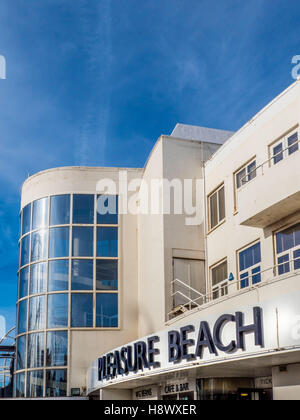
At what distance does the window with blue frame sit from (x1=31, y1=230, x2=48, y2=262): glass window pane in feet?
40.5

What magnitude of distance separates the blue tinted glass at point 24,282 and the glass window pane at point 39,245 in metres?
0.91

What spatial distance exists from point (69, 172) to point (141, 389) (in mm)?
12302

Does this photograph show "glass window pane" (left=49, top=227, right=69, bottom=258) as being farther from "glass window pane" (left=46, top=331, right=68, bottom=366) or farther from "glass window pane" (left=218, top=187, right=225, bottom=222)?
"glass window pane" (left=218, top=187, right=225, bottom=222)

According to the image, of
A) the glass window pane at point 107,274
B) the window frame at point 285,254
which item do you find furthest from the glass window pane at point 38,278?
the window frame at point 285,254

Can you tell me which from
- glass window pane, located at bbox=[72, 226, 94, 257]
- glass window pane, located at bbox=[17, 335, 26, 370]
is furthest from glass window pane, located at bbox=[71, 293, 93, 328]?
glass window pane, located at bbox=[17, 335, 26, 370]

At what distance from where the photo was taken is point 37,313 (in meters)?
31.2

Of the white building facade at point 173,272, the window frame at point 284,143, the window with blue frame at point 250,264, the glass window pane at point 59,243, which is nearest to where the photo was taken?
the white building facade at point 173,272

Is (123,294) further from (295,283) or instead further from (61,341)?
(295,283)

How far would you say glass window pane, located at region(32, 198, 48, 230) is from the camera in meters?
32.3

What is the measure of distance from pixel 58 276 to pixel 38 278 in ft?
4.20

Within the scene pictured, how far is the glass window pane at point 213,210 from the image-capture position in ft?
83.0

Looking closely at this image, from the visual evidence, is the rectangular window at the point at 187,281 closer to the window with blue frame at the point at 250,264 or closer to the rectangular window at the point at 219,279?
the rectangular window at the point at 219,279

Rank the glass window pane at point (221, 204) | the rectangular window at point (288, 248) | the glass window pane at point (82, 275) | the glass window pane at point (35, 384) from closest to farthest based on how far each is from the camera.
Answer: the rectangular window at point (288, 248)
the glass window pane at point (221, 204)
the glass window pane at point (35, 384)
the glass window pane at point (82, 275)
